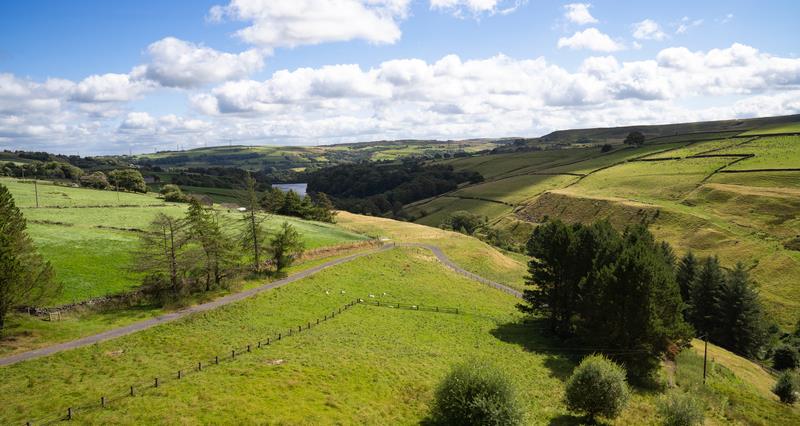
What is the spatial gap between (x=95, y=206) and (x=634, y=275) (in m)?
90.3

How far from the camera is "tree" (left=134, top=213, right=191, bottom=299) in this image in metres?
46.1

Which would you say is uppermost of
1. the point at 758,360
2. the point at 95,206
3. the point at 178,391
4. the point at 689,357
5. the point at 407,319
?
the point at 95,206

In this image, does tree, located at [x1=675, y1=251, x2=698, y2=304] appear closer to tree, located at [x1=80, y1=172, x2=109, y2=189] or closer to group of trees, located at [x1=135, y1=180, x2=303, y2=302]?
group of trees, located at [x1=135, y1=180, x2=303, y2=302]

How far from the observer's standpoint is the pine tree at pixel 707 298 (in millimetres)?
66812

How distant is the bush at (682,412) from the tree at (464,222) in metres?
98.3

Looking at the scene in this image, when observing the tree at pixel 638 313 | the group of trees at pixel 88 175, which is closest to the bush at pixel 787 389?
the tree at pixel 638 313

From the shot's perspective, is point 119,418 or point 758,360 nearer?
point 119,418

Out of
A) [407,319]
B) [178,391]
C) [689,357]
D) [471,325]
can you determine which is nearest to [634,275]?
[689,357]

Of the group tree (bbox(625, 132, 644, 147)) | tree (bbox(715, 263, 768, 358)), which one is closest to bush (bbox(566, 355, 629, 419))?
tree (bbox(715, 263, 768, 358))

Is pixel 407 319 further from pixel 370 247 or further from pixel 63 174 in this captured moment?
pixel 63 174

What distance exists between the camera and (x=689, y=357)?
4672cm

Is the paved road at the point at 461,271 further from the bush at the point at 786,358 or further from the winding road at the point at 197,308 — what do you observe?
the bush at the point at 786,358

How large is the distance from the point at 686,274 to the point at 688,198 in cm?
4312

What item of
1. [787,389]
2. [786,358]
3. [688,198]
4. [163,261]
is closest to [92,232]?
[163,261]
